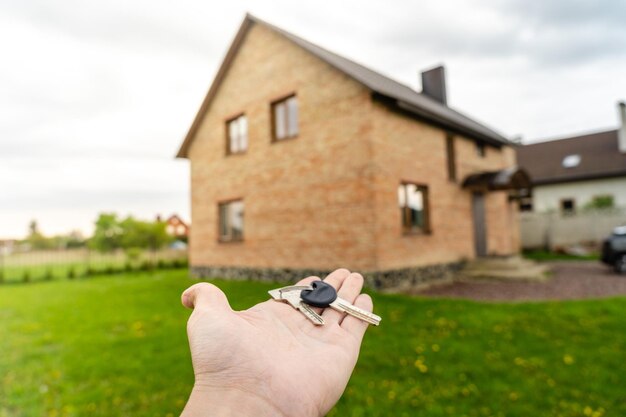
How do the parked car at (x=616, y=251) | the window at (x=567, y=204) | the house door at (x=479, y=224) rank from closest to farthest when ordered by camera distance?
the parked car at (x=616, y=251) → the house door at (x=479, y=224) → the window at (x=567, y=204)

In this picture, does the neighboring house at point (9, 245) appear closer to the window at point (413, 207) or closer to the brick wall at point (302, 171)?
the brick wall at point (302, 171)

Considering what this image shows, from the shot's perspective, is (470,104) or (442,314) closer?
(470,104)

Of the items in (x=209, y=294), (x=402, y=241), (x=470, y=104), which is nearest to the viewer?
(x=209, y=294)

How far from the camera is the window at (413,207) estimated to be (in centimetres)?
796

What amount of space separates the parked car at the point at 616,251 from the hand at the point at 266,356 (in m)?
11.2

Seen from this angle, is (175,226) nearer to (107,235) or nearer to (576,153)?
(107,235)

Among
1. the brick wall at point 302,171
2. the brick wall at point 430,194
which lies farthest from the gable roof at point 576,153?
the brick wall at point 302,171

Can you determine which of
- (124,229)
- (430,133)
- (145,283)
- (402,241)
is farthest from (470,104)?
(430,133)

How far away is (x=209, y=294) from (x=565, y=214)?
18352 mm

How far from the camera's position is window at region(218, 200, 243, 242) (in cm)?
804

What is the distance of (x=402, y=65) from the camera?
1546 millimetres

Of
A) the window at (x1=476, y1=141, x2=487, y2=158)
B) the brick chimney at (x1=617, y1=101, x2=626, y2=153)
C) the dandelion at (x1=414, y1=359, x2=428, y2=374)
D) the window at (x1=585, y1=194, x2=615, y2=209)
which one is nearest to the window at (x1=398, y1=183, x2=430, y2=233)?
the window at (x1=476, y1=141, x2=487, y2=158)

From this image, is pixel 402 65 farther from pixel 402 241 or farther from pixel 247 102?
pixel 402 241

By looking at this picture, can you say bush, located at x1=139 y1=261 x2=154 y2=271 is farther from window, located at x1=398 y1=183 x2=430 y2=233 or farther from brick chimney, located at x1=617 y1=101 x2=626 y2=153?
brick chimney, located at x1=617 y1=101 x2=626 y2=153
